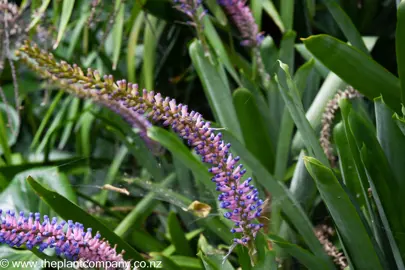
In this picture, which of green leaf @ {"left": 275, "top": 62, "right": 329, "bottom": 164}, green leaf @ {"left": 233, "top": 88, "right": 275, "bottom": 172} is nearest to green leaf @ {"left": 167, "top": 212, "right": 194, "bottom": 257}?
green leaf @ {"left": 233, "top": 88, "right": 275, "bottom": 172}

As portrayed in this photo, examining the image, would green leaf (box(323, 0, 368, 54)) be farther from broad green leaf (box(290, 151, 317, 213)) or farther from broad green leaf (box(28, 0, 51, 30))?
broad green leaf (box(28, 0, 51, 30))

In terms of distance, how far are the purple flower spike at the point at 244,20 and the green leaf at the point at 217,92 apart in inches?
2.5

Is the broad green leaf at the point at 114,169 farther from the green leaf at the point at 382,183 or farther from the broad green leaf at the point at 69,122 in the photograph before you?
the green leaf at the point at 382,183

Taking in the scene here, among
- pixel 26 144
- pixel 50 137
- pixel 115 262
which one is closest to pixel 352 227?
pixel 115 262

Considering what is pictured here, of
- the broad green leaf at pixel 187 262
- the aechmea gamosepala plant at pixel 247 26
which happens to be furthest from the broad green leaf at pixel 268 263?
the aechmea gamosepala plant at pixel 247 26

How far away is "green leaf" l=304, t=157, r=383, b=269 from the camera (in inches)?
15.3

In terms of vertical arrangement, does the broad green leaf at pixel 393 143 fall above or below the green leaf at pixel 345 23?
below

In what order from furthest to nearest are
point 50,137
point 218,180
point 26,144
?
point 26,144 < point 50,137 < point 218,180

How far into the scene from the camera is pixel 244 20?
66cm

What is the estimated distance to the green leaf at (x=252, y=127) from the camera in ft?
1.94

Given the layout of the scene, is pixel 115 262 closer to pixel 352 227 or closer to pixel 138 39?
pixel 352 227

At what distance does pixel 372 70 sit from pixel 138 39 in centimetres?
47

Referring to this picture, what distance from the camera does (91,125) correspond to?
900 mm

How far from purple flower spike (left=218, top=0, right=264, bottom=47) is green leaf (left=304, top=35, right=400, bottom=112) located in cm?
18
